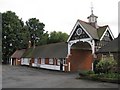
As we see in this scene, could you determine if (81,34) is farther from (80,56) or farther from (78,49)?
(80,56)

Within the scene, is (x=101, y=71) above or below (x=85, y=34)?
below

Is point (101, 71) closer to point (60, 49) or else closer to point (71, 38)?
point (71, 38)

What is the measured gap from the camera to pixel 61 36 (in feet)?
250

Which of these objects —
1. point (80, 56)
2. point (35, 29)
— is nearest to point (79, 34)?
point (80, 56)

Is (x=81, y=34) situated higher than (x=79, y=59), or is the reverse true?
(x=81, y=34)

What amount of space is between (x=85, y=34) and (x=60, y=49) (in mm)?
9705

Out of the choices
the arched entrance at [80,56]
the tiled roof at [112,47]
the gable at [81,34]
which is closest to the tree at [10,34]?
the arched entrance at [80,56]

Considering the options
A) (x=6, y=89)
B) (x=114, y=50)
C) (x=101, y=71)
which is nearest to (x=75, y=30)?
(x=114, y=50)

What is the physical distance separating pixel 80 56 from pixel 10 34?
34448 mm

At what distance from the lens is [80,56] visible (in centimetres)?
4138

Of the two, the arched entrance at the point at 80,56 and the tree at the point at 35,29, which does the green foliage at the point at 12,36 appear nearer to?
the tree at the point at 35,29

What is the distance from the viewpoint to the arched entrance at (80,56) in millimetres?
40125

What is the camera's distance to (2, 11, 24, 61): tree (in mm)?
69625

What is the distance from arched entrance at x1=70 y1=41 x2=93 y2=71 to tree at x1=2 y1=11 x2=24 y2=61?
1314 inches
